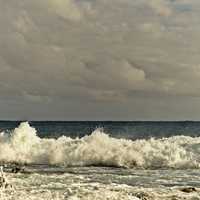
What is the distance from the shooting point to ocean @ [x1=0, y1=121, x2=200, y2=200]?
737 inches

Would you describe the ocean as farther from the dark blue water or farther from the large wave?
the dark blue water

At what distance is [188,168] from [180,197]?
14.0 metres

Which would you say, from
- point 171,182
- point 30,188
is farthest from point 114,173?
point 30,188

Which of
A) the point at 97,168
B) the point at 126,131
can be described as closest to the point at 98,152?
the point at 97,168

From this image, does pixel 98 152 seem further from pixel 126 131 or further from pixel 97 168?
pixel 126 131

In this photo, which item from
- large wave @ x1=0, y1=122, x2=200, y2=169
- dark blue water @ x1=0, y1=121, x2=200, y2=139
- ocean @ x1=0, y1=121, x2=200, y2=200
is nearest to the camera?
ocean @ x1=0, y1=121, x2=200, y2=200

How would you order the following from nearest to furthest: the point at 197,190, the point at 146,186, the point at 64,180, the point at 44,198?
the point at 44,198
the point at 197,190
the point at 146,186
the point at 64,180

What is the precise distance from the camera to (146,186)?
2161 cm

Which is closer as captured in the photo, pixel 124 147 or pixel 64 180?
pixel 64 180

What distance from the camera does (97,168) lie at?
3067cm

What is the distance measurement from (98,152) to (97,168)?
19.0 ft

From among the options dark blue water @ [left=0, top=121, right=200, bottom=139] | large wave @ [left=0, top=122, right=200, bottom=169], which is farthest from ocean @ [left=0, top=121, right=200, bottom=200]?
dark blue water @ [left=0, top=121, right=200, bottom=139]

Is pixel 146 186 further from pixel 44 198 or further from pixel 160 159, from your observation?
pixel 160 159

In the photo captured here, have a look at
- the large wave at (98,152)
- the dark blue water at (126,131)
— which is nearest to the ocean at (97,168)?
the large wave at (98,152)
